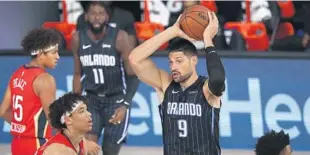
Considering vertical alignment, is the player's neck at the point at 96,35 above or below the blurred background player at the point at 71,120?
above

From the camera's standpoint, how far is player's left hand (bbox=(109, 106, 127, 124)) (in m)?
10.4

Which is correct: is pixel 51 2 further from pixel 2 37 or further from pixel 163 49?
pixel 163 49

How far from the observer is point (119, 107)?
10.5 metres

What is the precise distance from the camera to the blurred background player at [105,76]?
10602 millimetres

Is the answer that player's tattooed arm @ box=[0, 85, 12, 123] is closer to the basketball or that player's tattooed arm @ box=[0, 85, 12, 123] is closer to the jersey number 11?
the jersey number 11

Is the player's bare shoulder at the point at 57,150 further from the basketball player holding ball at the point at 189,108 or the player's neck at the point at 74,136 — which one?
the basketball player holding ball at the point at 189,108

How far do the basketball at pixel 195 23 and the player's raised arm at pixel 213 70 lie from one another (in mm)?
100

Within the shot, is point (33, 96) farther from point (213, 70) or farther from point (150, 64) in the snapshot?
point (213, 70)

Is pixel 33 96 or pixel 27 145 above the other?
pixel 33 96

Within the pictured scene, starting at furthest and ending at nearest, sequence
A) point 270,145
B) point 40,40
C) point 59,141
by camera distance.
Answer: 1. point 40,40
2. point 59,141
3. point 270,145

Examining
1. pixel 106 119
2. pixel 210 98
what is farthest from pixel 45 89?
pixel 106 119

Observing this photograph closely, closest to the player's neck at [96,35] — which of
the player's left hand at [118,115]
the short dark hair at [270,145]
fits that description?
the player's left hand at [118,115]

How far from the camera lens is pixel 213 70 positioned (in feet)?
24.3

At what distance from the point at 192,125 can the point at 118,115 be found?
2.77m
